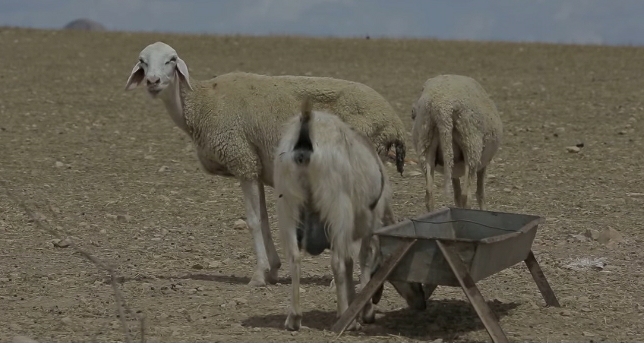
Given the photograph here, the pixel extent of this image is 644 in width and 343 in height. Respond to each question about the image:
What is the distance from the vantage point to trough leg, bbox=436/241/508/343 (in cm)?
Answer: 680

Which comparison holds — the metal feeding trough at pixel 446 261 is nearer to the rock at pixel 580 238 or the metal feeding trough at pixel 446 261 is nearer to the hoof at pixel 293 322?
the hoof at pixel 293 322

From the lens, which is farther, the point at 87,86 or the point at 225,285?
the point at 87,86

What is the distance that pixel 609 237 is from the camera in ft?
32.7

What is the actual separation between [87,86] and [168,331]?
1575 cm

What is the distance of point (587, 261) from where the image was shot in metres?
9.27

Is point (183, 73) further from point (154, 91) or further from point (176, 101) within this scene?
point (154, 91)

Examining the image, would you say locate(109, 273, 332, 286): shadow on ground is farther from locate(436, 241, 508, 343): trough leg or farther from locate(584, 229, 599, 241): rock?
locate(584, 229, 599, 241): rock

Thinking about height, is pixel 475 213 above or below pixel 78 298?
above

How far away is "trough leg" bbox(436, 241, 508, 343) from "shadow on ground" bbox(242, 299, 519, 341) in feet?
1.38

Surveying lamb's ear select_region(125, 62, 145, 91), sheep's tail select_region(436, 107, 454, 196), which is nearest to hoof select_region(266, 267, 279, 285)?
lamb's ear select_region(125, 62, 145, 91)

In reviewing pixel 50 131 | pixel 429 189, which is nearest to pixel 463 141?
pixel 429 189

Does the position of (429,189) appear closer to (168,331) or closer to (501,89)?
(168,331)

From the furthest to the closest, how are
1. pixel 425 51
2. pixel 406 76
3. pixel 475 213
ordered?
pixel 425 51, pixel 406 76, pixel 475 213

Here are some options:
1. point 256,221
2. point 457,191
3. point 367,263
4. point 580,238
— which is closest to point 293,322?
point 367,263
